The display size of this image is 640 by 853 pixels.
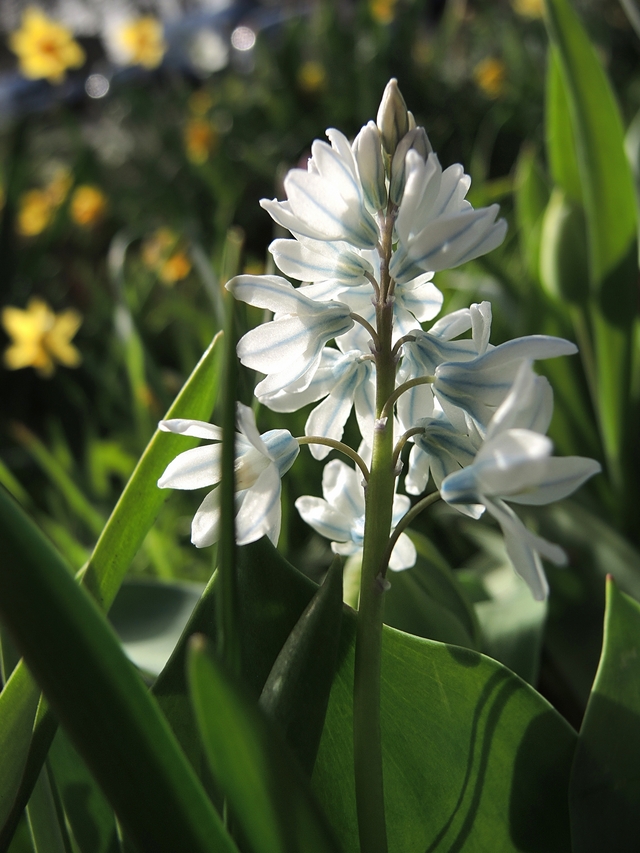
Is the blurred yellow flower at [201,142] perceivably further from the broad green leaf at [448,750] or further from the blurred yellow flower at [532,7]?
the broad green leaf at [448,750]

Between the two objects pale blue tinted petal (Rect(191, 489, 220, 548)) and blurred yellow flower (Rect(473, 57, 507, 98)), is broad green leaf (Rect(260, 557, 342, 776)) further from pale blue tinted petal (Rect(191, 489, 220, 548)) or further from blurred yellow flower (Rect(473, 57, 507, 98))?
blurred yellow flower (Rect(473, 57, 507, 98))

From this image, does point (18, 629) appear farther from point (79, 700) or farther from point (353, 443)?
point (353, 443)

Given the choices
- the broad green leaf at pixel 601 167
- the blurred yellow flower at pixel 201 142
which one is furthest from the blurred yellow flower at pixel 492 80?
the broad green leaf at pixel 601 167

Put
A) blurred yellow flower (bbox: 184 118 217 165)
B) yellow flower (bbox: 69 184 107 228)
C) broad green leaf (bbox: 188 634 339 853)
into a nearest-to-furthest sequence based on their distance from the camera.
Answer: broad green leaf (bbox: 188 634 339 853) < yellow flower (bbox: 69 184 107 228) < blurred yellow flower (bbox: 184 118 217 165)

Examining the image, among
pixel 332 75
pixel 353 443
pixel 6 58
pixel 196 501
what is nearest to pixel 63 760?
pixel 353 443

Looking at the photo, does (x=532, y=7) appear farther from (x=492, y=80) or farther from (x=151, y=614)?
(x=151, y=614)

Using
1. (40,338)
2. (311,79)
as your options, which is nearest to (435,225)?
(40,338)

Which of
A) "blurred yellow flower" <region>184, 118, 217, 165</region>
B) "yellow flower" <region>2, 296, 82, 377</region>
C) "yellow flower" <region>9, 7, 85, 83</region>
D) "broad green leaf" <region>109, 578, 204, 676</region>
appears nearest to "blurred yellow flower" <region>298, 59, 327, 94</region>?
"blurred yellow flower" <region>184, 118, 217, 165</region>
